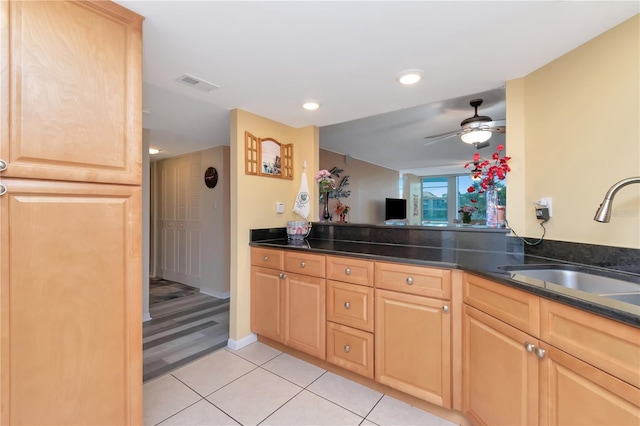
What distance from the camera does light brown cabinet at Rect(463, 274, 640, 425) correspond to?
0.84 meters

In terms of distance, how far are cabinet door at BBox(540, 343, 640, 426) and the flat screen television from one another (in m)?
5.13

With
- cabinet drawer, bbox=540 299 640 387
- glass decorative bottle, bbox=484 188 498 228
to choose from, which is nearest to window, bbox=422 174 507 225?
glass decorative bottle, bbox=484 188 498 228

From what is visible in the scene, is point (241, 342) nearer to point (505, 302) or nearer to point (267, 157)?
point (267, 157)

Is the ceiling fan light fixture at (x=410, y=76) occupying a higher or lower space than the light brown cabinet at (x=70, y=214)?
higher

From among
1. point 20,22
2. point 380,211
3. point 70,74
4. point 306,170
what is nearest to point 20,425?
point 70,74

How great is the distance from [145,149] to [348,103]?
2184mm

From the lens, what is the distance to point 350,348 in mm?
1859

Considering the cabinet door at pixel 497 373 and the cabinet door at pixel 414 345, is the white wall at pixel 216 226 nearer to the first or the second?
the cabinet door at pixel 414 345

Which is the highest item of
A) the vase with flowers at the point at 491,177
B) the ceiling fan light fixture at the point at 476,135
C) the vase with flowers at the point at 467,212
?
the ceiling fan light fixture at the point at 476,135

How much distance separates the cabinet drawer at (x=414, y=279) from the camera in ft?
5.00

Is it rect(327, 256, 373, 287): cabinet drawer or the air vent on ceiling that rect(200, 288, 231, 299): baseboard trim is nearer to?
rect(327, 256, 373, 287): cabinet drawer

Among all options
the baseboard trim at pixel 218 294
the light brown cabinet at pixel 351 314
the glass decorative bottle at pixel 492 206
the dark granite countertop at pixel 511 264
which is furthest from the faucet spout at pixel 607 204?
the baseboard trim at pixel 218 294

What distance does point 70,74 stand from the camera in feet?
3.46

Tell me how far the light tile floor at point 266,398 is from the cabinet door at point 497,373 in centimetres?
33
